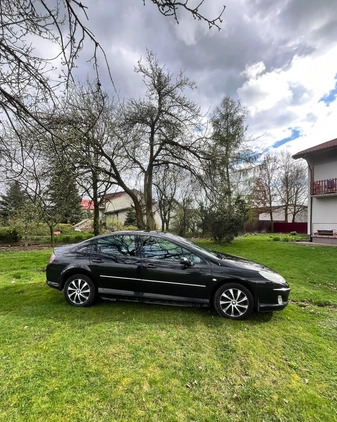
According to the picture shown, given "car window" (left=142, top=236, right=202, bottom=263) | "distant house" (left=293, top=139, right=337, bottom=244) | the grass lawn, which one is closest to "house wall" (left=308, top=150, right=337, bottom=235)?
"distant house" (left=293, top=139, right=337, bottom=244)

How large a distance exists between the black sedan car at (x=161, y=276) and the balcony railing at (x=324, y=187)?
14.6 metres

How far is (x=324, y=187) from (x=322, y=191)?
29 cm

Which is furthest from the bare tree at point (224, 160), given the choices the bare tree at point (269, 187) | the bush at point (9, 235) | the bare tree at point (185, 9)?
the bare tree at point (269, 187)

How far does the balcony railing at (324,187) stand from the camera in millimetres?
15490

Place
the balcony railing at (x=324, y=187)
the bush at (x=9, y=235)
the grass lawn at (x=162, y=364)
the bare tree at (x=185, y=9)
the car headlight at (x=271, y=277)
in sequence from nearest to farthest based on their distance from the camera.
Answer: the grass lawn at (x=162, y=364) < the bare tree at (x=185, y=9) < the car headlight at (x=271, y=277) < the balcony railing at (x=324, y=187) < the bush at (x=9, y=235)

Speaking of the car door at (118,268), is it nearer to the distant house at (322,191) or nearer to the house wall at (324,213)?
the distant house at (322,191)

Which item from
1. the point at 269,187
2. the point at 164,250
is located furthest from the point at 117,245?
the point at 269,187

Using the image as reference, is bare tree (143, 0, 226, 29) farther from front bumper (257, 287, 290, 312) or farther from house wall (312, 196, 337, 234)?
house wall (312, 196, 337, 234)

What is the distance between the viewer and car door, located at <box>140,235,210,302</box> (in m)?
3.95

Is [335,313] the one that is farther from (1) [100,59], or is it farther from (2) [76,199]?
(2) [76,199]

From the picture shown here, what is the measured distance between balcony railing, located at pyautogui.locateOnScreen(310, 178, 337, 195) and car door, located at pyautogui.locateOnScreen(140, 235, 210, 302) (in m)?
15.4

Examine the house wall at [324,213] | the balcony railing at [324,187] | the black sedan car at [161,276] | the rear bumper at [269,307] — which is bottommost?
the rear bumper at [269,307]

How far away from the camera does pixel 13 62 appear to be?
10.3 ft

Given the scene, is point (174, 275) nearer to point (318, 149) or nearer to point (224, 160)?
point (224, 160)
